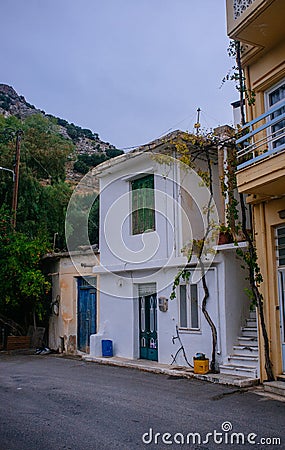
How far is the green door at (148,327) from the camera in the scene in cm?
1375

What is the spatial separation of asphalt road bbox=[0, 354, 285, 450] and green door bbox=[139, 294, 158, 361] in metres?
1.92

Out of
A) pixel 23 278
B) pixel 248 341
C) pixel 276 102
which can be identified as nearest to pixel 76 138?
pixel 23 278

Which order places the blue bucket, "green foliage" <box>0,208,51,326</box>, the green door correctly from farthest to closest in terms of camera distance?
"green foliage" <box>0,208,51,326</box> < the blue bucket < the green door

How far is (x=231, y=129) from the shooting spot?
12.3 metres

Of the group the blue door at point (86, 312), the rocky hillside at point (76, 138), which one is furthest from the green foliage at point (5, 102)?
the blue door at point (86, 312)

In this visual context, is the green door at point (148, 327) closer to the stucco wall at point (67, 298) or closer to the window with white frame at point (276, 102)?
the stucco wall at point (67, 298)

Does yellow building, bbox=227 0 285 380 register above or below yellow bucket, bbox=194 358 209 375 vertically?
above

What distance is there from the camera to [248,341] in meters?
11.2

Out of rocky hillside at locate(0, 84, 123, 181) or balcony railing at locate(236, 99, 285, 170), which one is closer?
balcony railing at locate(236, 99, 285, 170)

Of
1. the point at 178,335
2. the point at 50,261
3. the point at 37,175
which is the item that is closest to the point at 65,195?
the point at 37,175

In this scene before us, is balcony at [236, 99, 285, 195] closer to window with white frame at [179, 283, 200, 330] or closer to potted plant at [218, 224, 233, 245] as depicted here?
potted plant at [218, 224, 233, 245]

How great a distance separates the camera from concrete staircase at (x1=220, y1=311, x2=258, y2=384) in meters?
10.4

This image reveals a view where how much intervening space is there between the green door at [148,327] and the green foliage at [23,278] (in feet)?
14.8

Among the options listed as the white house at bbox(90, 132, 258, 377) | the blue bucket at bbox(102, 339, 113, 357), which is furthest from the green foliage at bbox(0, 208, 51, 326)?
the blue bucket at bbox(102, 339, 113, 357)
